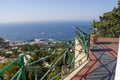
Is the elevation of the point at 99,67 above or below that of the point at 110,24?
below

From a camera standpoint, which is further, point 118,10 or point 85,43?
point 118,10

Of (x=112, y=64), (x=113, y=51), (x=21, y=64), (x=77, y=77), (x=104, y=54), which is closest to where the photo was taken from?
(x=21, y=64)

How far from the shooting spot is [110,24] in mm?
19312

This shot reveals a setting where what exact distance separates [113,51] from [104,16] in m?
11.3

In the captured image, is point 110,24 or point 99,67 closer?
point 99,67

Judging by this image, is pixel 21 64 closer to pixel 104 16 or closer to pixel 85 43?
pixel 85 43

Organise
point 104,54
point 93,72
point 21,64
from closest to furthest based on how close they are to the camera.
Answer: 1. point 21,64
2. point 93,72
3. point 104,54

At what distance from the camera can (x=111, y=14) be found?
63.1 ft

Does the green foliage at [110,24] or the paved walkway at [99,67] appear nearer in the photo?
the paved walkway at [99,67]

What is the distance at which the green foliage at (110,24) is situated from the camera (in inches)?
732

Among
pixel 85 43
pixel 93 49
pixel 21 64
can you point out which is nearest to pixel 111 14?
pixel 93 49

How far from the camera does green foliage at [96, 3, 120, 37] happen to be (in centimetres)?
1858

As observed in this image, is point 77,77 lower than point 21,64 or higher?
lower

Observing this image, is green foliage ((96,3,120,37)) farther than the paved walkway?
Yes
